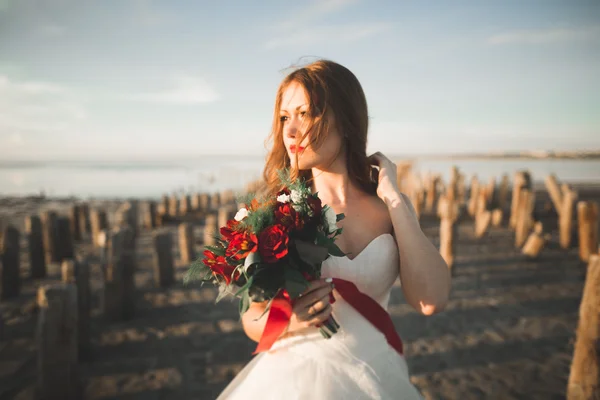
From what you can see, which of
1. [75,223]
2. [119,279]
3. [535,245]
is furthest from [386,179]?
[75,223]

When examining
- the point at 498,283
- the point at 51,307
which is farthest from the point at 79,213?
the point at 498,283

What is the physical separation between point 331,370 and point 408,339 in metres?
4.38

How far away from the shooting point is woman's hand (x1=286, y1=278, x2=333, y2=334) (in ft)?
5.78

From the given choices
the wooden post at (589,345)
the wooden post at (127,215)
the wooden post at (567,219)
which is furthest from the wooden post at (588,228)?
the wooden post at (127,215)

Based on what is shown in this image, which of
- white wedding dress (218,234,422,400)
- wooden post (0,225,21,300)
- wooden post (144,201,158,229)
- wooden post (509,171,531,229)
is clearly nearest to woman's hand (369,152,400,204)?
white wedding dress (218,234,422,400)

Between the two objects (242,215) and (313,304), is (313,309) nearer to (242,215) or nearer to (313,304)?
(313,304)

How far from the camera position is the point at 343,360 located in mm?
1979

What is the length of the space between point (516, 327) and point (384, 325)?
518 cm

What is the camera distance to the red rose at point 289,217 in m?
1.68

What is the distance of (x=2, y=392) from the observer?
4.40 metres

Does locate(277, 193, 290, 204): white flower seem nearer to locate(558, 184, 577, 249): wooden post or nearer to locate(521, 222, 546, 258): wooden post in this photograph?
locate(521, 222, 546, 258): wooden post

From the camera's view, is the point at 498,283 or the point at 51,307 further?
the point at 498,283

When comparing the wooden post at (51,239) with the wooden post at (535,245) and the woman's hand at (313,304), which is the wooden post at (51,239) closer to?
the woman's hand at (313,304)

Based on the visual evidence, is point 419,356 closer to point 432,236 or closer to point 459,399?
point 459,399
